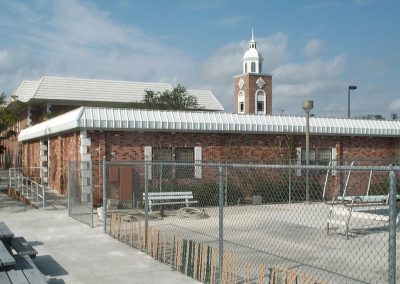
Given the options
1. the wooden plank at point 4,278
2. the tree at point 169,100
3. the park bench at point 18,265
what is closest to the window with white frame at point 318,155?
the park bench at point 18,265

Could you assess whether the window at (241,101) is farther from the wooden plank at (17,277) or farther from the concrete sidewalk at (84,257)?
the wooden plank at (17,277)

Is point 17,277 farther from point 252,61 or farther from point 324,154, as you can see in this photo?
point 252,61

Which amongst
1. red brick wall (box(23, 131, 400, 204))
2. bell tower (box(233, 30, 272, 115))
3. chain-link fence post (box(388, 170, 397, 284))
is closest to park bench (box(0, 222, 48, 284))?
chain-link fence post (box(388, 170, 397, 284))

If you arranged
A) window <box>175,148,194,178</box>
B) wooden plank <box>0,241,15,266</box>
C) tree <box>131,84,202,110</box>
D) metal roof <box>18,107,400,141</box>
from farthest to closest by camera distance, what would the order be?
1. tree <box>131,84,202,110</box>
2. window <box>175,148,194,178</box>
3. metal roof <box>18,107,400,141</box>
4. wooden plank <box>0,241,15,266</box>

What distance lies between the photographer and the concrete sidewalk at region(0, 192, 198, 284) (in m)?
7.78

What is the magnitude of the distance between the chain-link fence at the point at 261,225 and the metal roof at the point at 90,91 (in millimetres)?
20055

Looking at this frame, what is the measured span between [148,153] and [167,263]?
31.5ft

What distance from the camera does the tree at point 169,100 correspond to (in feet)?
120

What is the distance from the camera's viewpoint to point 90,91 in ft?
124

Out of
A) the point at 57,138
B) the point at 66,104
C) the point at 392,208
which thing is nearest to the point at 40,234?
the point at 392,208

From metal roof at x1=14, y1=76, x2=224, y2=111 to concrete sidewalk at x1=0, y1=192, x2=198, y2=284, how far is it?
22.6 metres

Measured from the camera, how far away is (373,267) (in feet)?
27.6

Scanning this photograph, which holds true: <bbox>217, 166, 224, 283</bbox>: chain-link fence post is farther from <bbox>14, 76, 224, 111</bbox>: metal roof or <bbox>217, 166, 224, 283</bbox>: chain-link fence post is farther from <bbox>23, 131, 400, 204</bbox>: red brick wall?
<bbox>14, 76, 224, 111</bbox>: metal roof

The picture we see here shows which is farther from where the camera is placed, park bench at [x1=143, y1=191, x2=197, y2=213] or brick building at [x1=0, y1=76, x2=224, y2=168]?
brick building at [x1=0, y1=76, x2=224, y2=168]
